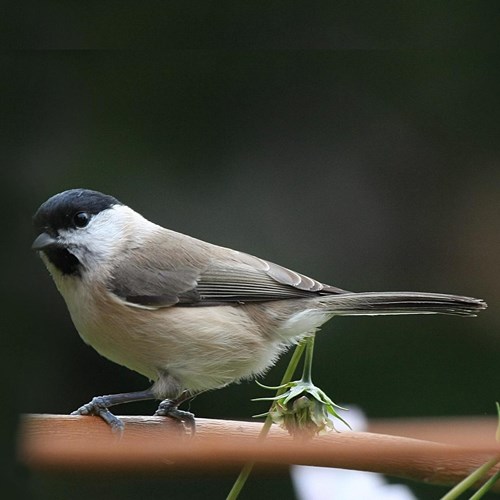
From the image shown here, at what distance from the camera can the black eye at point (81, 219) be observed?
1.39m

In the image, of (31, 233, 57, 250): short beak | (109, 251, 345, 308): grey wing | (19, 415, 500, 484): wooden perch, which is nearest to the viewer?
(19, 415, 500, 484): wooden perch

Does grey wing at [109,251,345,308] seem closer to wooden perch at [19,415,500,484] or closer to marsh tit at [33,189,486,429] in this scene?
marsh tit at [33,189,486,429]

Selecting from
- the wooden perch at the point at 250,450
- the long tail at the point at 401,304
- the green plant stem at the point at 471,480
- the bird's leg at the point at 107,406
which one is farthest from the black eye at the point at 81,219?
the green plant stem at the point at 471,480

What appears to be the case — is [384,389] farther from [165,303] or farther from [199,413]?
[165,303]

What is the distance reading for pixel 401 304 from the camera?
4.38 ft

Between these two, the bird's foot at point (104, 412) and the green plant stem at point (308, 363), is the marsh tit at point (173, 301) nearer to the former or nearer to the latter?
the bird's foot at point (104, 412)

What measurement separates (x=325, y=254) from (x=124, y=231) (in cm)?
124

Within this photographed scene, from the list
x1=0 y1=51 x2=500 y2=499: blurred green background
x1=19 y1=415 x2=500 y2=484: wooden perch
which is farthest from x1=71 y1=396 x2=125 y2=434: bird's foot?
x1=0 y1=51 x2=500 y2=499: blurred green background

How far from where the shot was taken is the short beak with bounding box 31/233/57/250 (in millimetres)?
1324

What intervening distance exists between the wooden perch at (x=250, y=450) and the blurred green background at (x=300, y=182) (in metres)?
1.14

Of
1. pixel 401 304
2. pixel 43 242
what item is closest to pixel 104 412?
pixel 43 242

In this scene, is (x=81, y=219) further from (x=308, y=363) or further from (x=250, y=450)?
(x=250, y=450)

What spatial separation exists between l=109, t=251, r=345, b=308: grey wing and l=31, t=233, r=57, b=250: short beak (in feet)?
0.39

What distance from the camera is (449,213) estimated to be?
300 cm
